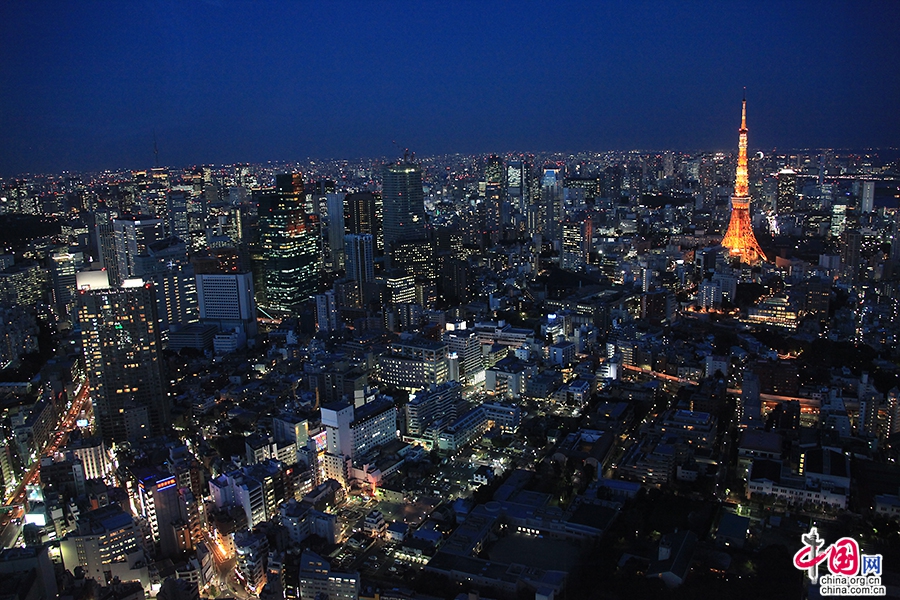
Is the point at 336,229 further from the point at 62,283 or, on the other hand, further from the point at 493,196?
the point at 493,196

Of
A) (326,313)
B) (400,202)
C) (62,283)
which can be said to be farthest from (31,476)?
(400,202)

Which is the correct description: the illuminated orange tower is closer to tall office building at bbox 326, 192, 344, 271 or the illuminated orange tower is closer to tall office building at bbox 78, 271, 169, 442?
tall office building at bbox 326, 192, 344, 271

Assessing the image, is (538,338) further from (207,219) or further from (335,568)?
(207,219)

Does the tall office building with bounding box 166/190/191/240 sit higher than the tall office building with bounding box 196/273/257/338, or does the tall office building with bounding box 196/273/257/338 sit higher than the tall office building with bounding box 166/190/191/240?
the tall office building with bounding box 166/190/191/240

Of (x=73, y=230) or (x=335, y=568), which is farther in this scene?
(x=73, y=230)

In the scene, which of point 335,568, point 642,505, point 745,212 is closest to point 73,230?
point 335,568

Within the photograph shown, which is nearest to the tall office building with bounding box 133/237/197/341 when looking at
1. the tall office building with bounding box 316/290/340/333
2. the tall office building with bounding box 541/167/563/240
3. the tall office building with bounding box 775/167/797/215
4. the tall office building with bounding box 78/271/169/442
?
the tall office building with bounding box 316/290/340/333
